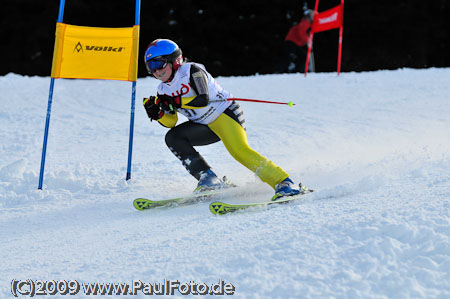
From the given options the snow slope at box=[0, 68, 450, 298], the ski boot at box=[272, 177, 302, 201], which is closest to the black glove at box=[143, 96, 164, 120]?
the snow slope at box=[0, 68, 450, 298]

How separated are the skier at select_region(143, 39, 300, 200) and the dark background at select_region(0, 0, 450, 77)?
1364cm

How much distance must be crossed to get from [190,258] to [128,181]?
2.33 m

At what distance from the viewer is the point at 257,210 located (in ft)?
11.6

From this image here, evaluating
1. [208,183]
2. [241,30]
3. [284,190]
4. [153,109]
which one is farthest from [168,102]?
[241,30]

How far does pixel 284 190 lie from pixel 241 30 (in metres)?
15.2

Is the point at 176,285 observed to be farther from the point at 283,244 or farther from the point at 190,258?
the point at 283,244

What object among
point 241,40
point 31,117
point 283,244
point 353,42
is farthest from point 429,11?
point 283,244

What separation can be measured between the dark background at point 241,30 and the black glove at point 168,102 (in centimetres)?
1365

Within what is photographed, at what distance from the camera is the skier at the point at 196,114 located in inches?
156

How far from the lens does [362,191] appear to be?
371cm

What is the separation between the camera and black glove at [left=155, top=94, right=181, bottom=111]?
13.3 feet

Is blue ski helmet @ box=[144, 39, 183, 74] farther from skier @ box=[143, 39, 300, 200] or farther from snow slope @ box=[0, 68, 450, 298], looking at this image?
snow slope @ box=[0, 68, 450, 298]

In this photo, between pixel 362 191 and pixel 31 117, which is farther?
pixel 31 117

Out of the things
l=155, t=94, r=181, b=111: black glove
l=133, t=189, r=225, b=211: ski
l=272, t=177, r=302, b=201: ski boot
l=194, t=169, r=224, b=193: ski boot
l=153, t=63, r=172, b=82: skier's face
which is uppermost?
l=153, t=63, r=172, b=82: skier's face
